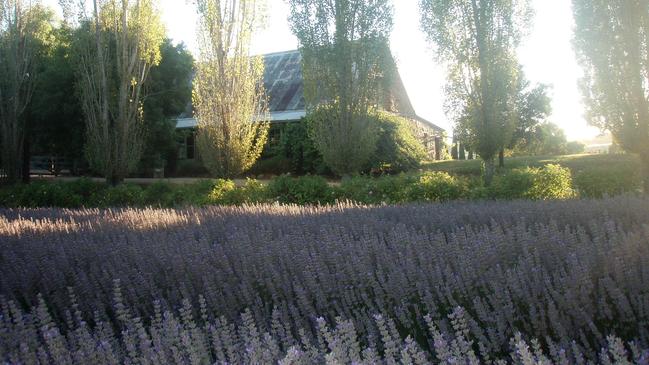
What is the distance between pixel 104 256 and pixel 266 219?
2.00 metres

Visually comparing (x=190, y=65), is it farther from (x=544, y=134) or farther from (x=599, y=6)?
(x=544, y=134)

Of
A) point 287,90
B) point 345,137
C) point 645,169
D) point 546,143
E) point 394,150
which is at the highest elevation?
point 287,90

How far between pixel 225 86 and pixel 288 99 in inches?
574

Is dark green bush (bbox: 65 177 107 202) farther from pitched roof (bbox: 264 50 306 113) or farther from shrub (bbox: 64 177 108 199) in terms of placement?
pitched roof (bbox: 264 50 306 113)

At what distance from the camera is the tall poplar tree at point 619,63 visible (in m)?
14.2

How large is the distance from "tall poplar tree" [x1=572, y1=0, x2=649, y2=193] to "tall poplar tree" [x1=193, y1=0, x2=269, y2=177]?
9.34 metres

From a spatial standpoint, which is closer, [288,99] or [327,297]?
[327,297]

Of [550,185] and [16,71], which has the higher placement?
[16,71]

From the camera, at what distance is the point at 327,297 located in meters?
3.40

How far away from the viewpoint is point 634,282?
2.95m

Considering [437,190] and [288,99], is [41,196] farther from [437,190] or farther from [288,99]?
[288,99]

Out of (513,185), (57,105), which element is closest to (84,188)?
(57,105)

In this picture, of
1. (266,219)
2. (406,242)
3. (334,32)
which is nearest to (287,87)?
(334,32)

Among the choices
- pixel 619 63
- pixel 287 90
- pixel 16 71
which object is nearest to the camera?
pixel 619 63
